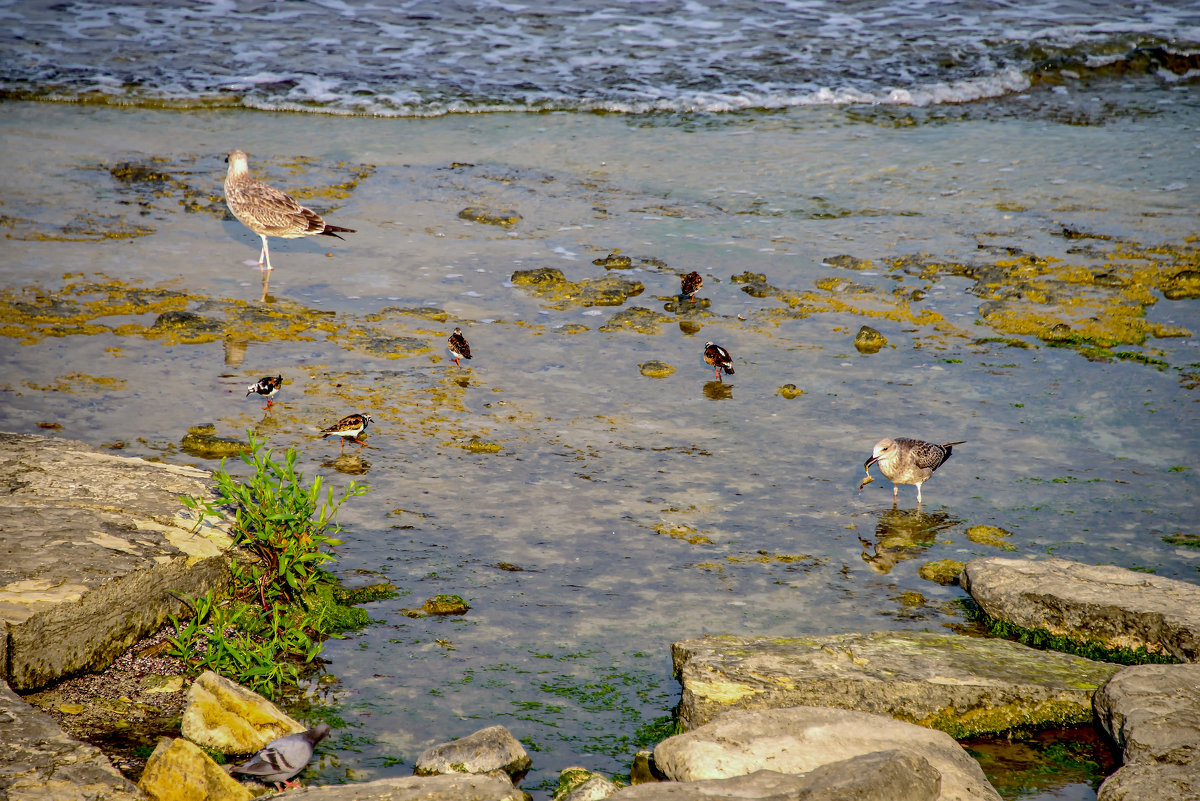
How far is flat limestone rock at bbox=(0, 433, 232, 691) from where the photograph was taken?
13.6 ft

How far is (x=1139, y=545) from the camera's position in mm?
5688

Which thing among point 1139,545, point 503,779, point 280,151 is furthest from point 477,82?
point 503,779

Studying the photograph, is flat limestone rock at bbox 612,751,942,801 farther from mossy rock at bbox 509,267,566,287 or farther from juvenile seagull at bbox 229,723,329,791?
mossy rock at bbox 509,267,566,287

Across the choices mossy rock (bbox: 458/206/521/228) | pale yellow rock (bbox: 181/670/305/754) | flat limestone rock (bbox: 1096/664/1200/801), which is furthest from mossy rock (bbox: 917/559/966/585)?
mossy rock (bbox: 458/206/521/228)

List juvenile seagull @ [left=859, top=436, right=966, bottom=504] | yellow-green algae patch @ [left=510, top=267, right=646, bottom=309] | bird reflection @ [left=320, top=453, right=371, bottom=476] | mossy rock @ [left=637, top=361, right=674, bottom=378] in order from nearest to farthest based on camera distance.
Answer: juvenile seagull @ [left=859, top=436, right=966, bottom=504]
bird reflection @ [left=320, top=453, right=371, bottom=476]
mossy rock @ [left=637, top=361, right=674, bottom=378]
yellow-green algae patch @ [left=510, top=267, right=646, bottom=309]

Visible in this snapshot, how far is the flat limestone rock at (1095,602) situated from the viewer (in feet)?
15.4

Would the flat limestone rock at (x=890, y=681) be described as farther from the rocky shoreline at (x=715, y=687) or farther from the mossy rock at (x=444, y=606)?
the mossy rock at (x=444, y=606)

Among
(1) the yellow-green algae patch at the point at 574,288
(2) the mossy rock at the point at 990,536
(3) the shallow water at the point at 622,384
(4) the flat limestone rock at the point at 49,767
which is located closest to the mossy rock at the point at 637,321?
(3) the shallow water at the point at 622,384

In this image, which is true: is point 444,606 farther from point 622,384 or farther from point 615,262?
point 615,262

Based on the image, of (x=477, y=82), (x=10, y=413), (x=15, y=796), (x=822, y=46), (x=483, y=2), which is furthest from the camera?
(x=483, y=2)

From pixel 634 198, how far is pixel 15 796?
966 centimetres

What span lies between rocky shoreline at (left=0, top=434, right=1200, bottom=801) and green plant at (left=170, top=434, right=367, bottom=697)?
0.14 m

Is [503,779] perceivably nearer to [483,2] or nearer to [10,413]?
[10,413]

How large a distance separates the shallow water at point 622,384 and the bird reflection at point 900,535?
3 centimetres
